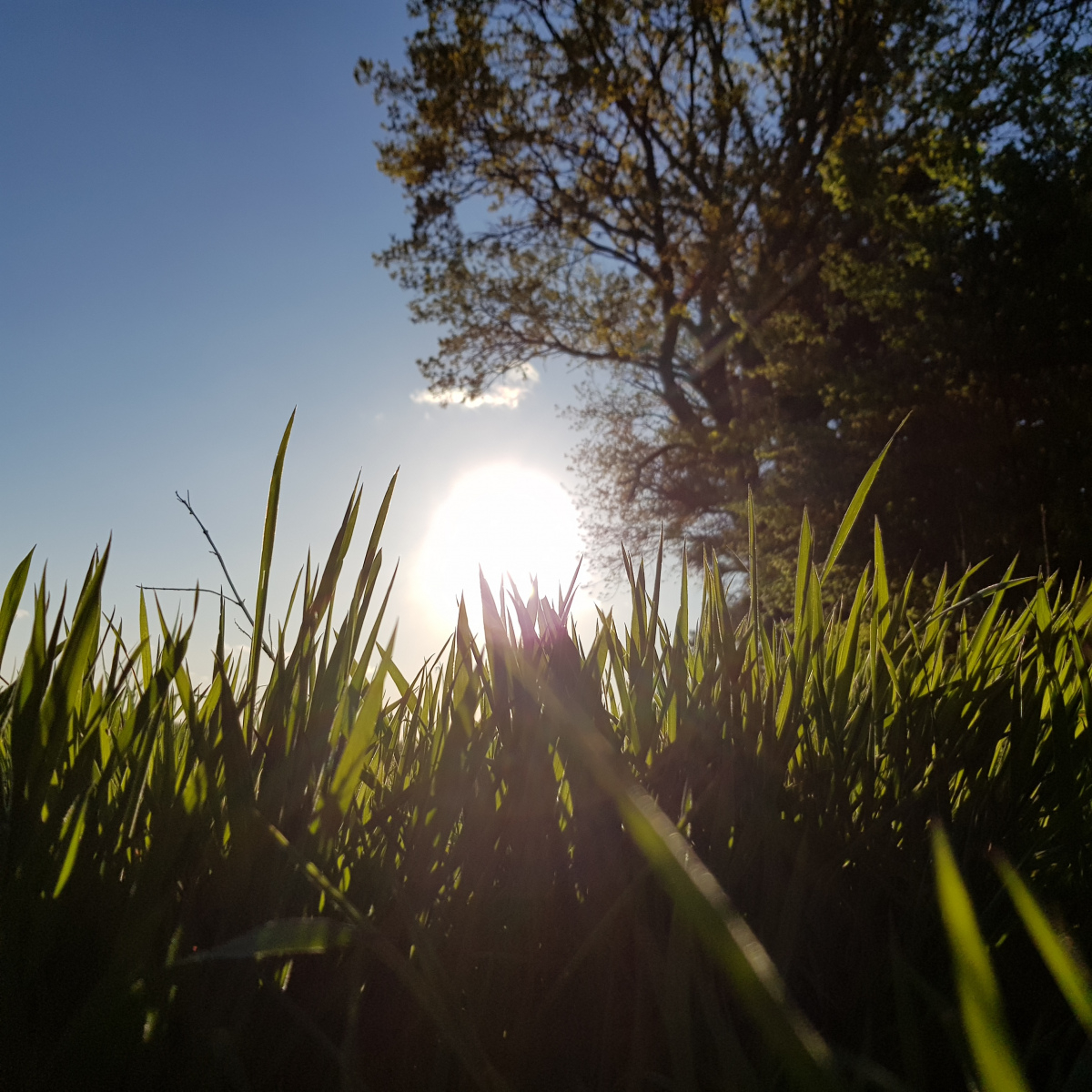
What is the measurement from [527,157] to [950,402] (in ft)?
37.6

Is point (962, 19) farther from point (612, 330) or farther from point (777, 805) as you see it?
point (777, 805)

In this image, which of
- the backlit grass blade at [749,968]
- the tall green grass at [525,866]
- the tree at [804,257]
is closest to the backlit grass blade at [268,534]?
the tall green grass at [525,866]

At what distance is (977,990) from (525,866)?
45 cm

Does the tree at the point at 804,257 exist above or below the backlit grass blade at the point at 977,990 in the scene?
above

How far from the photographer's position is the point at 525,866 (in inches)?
23.9

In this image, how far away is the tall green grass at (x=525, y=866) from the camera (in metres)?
0.38

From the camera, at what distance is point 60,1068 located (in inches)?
14.1

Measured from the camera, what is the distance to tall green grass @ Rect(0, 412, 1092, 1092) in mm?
381

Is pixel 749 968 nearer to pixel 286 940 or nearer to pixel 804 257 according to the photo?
pixel 286 940

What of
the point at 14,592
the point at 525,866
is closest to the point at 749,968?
the point at 525,866

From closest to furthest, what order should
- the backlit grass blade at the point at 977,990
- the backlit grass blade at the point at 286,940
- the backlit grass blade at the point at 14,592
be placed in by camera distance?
the backlit grass blade at the point at 977,990
the backlit grass blade at the point at 286,940
the backlit grass blade at the point at 14,592

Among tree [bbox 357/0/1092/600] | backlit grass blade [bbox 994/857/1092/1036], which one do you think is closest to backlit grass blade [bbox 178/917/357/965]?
backlit grass blade [bbox 994/857/1092/1036]

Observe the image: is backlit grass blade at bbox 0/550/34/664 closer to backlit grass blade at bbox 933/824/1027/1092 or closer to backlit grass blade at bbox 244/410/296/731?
backlit grass blade at bbox 244/410/296/731

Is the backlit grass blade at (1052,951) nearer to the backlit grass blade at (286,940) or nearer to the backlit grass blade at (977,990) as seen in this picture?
the backlit grass blade at (977,990)
